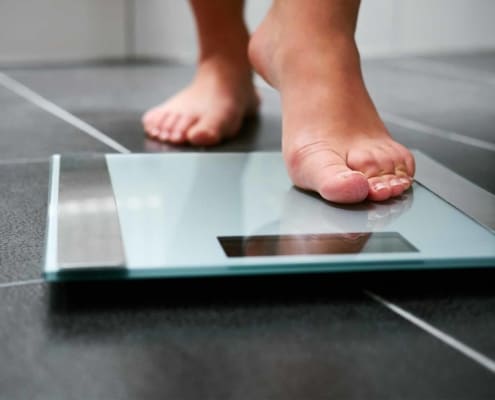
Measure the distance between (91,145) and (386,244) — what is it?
0.70 m

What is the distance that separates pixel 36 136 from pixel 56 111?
0.84 feet

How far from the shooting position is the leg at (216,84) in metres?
1.38

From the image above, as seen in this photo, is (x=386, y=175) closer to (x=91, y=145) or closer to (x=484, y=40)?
(x=91, y=145)

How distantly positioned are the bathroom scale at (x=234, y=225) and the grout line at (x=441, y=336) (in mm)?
31

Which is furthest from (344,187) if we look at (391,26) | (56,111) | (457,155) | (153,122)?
(391,26)

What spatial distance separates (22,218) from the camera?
35.7 inches

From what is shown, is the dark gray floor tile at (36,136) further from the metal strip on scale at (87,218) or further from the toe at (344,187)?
the toe at (344,187)

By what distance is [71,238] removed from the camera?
2.38 ft

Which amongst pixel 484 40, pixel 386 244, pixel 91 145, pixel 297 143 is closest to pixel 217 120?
pixel 91 145

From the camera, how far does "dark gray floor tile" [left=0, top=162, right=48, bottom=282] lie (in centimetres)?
76

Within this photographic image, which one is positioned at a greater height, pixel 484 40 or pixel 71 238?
pixel 71 238

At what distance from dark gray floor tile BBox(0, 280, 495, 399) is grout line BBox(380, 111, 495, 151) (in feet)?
2.51

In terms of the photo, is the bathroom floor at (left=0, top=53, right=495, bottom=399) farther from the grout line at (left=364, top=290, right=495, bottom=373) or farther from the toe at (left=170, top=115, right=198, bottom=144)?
the toe at (left=170, top=115, right=198, bottom=144)

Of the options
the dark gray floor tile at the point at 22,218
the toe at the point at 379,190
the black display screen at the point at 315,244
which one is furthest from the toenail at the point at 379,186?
the dark gray floor tile at the point at 22,218
